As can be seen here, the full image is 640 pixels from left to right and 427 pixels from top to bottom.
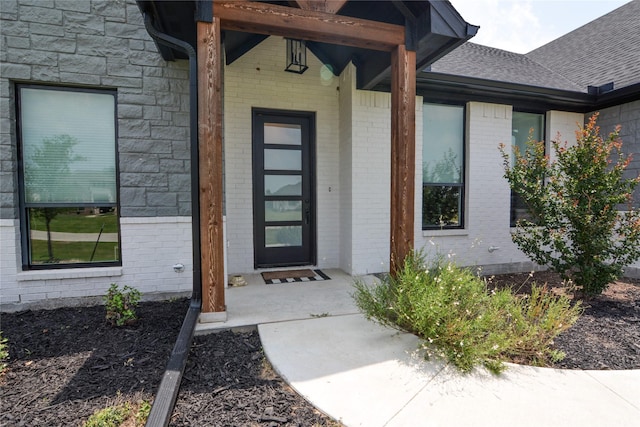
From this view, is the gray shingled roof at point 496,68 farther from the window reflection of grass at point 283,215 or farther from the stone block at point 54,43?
the stone block at point 54,43

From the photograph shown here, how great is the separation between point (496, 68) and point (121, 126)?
606cm

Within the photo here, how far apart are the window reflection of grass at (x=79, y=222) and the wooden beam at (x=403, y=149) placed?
3.23 meters

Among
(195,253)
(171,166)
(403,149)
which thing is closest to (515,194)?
(403,149)

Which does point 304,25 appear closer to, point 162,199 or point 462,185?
point 162,199

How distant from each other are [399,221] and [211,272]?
191cm

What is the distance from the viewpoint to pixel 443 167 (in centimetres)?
527

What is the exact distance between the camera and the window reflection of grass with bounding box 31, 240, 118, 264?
3662 mm

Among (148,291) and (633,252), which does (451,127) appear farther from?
(148,291)

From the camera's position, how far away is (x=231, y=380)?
2.27 meters

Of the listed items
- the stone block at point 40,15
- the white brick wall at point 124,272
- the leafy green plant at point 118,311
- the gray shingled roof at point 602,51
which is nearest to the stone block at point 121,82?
the stone block at point 40,15

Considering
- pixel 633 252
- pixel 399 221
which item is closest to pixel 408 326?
pixel 399 221

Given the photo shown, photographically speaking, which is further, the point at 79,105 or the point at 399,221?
the point at 79,105

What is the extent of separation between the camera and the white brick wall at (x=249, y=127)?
4781mm

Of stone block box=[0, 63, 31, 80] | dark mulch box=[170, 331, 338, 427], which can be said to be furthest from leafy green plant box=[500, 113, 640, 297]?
stone block box=[0, 63, 31, 80]
